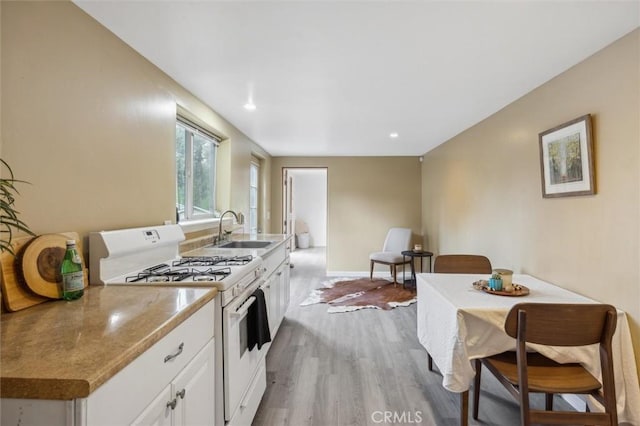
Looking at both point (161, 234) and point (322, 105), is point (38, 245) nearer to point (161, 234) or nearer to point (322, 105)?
point (161, 234)

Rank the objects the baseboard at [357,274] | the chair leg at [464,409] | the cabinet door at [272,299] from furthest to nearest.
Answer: the baseboard at [357,274]
the cabinet door at [272,299]
the chair leg at [464,409]

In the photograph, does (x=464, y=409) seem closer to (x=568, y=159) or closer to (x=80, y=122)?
(x=568, y=159)

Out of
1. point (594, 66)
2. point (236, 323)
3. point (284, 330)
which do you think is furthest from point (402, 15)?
point (284, 330)

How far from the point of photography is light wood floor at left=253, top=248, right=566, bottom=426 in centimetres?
184

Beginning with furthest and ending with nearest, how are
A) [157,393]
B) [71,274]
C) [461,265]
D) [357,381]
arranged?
1. [461,265]
2. [357,381]
3. [71,274]
4. [157,393]

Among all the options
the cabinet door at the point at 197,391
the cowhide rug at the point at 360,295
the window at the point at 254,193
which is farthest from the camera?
the window at the point at 254,193

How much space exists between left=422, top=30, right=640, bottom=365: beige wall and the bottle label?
2652 millimetres

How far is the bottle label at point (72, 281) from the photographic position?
1.19m

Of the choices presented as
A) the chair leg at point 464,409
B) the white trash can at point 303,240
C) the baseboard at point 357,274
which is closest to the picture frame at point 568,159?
the chair leg at point 464,409

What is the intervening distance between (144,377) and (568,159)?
2.56 metres

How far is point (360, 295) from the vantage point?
4277mm

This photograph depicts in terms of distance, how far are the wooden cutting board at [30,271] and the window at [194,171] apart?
1244 millimetres

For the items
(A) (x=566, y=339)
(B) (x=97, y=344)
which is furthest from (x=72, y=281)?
(A) (x=566, y=339)

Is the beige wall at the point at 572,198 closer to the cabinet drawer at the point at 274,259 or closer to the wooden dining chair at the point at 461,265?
the wooden dining chair at the point at 461,265
